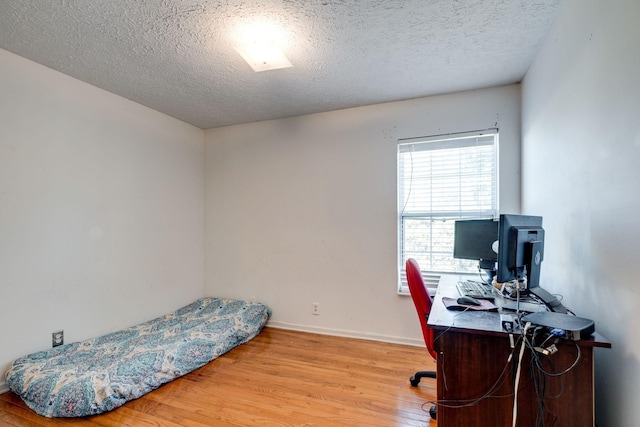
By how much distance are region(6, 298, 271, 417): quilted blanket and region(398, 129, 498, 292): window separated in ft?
6.20

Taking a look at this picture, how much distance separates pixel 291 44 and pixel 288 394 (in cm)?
251

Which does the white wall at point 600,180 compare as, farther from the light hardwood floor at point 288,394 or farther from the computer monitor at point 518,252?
the light hardwood floor at point 288,394

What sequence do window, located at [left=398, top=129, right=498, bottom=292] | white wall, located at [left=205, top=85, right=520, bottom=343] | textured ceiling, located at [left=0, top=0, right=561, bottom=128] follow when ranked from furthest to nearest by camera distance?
white wall, located at [left=205, top=85, right=520, bottom=343] < window, located at [left=398, top=129, right=498, bottom=292] < textured ceiling, located at [left=0, top=0, right=561, bottom=128]

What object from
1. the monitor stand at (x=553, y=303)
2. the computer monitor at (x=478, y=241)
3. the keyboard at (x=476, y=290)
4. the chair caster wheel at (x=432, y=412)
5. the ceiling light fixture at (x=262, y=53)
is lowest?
the chair caster wheel at (x=432, y=412)

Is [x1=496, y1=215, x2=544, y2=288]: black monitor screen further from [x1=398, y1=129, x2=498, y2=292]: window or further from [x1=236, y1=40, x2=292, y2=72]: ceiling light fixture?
[x1=236, y1=40, x2=292, y2=72]: ceiling light fixture

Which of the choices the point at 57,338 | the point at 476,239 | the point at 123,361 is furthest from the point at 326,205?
the point at 57,338

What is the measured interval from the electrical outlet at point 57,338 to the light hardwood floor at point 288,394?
41 centimetres

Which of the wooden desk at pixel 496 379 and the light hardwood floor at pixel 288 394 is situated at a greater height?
the wooden desk at pixel 496 379

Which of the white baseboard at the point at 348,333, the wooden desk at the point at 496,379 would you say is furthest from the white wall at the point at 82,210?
the wooden desk at the point at 496,379

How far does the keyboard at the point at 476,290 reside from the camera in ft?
6.01

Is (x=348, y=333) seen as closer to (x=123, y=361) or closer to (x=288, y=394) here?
(x=288, y=394)

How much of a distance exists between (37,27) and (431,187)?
130 inches

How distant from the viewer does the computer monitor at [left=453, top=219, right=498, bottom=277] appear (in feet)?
7.65

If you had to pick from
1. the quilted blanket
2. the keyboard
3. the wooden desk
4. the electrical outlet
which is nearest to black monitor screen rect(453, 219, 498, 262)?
the keyboard
